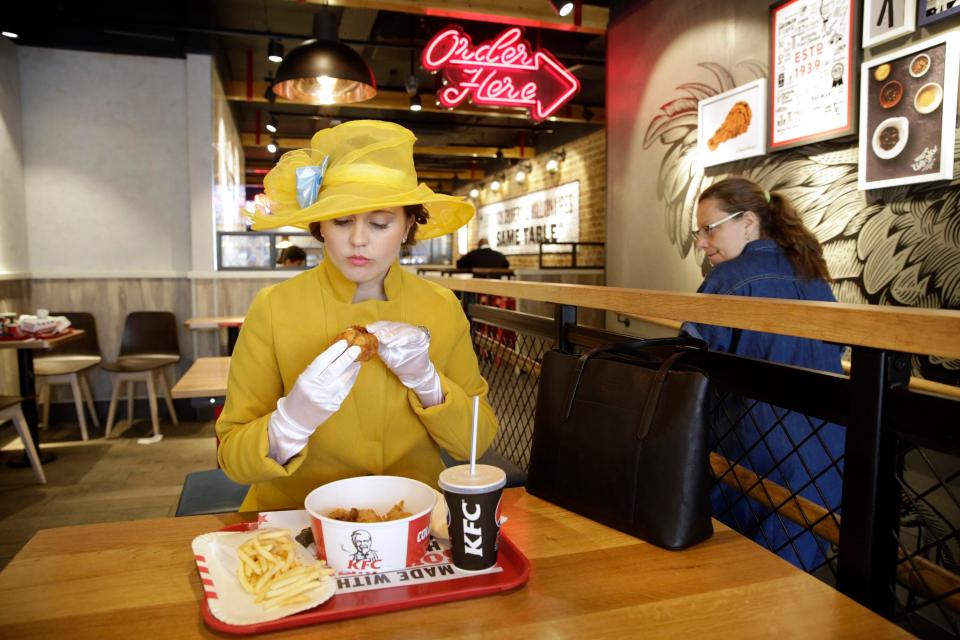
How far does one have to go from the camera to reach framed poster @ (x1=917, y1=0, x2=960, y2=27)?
2699 millimetres

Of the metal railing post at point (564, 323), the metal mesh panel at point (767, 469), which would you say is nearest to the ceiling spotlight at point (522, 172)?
the metal railing post at point (564, 323)

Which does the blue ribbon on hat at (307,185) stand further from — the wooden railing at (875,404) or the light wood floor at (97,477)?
the light wood floor at (97,477)

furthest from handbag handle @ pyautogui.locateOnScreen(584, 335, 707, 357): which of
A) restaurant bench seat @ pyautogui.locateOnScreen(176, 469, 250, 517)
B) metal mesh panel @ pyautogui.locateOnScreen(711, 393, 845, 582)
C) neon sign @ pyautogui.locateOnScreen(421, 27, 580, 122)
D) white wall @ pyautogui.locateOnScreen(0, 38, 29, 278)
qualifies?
white wall @ pyautogui.locateOnScreen(0, 38, 29, 278)

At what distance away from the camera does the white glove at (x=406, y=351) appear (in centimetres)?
117

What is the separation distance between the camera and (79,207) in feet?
20.3

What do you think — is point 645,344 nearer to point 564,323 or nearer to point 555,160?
point 564,323

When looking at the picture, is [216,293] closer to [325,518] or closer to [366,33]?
[366,33]

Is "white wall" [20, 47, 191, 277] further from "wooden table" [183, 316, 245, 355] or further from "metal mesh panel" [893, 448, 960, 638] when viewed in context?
"metal mesh panel" [893, 448, 960, 638]

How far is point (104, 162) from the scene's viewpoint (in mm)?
6203

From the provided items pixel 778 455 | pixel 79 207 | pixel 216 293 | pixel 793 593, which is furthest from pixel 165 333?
pixel 793 593

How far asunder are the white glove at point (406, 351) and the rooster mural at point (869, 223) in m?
2.56

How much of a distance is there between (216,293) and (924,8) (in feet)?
19.5

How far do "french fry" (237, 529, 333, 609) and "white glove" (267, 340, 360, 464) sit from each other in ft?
0.78

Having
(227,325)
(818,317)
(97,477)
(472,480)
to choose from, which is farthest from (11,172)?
(818,317)
